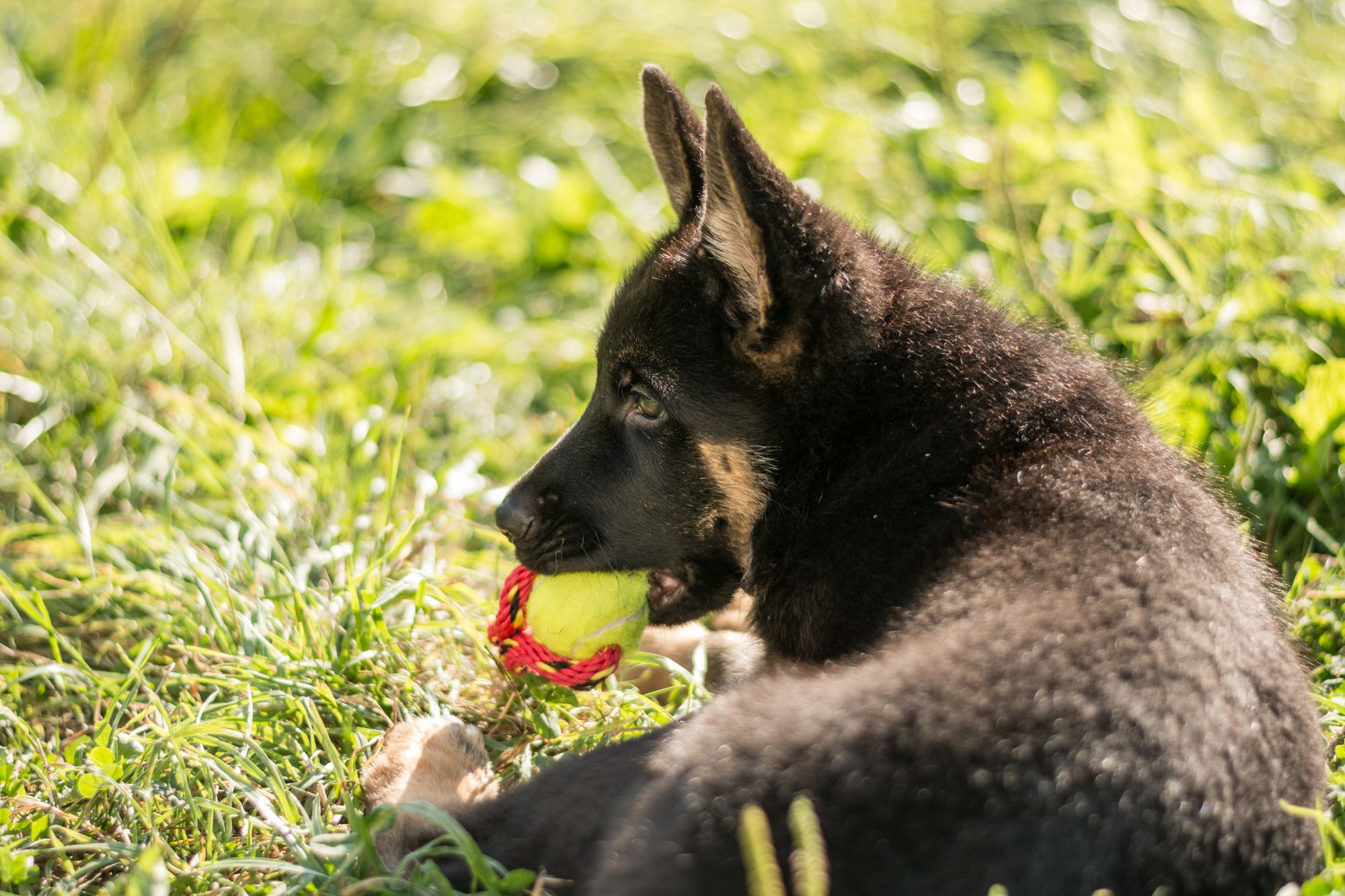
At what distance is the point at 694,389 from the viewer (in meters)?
3.33

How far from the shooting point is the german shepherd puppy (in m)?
2.12

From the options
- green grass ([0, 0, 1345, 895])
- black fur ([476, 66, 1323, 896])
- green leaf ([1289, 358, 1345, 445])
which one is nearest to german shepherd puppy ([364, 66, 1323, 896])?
black fur ([476, 66, 1323, 896])

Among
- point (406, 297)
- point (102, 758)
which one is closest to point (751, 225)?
point (102, 758)

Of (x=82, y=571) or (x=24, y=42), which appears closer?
(x=82, y=571)

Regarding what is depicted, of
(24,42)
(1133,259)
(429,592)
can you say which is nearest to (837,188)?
(1133,259)

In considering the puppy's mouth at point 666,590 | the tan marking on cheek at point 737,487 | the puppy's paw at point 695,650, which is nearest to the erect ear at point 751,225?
the tan marking on cheek at point 737,487

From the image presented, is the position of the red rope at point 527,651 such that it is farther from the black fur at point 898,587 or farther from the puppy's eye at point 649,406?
the puppy's eye at point 649,406

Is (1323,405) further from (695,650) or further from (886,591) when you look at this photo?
(695,650)

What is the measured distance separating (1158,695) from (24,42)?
8094 millimetres

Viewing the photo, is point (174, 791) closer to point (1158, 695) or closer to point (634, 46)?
point (1158, 695)

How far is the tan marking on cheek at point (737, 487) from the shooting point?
3279 mm

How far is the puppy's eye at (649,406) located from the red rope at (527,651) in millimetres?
578

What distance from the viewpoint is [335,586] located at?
12.5 feet

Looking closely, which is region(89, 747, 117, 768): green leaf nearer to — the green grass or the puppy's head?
the green grass
